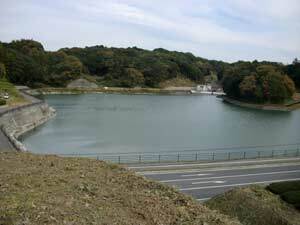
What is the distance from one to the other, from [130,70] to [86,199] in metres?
120

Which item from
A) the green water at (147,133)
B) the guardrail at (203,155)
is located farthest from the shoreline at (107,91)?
the guardrail at (203,155)

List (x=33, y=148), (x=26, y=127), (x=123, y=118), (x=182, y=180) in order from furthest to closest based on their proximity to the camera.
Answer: (x=123, y=118)
(x=26, y=127)
(x=33, y=148)
(x=182, y=180)

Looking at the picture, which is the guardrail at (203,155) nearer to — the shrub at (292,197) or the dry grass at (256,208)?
the shrub at (292,197)

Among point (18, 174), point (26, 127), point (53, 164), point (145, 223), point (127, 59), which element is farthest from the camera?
point (127, 59)

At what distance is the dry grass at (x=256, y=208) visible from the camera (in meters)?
12.4

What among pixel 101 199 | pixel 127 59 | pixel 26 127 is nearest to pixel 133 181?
pixel 101 199

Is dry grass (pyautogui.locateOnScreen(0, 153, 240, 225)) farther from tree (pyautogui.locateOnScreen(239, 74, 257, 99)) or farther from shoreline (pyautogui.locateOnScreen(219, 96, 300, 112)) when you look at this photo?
tree (pyautogui.locateOnScreen(239, 74, 257, 99))

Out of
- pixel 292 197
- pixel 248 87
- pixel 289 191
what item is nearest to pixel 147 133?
pixel 289 191

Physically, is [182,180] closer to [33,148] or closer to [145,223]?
[145,223]

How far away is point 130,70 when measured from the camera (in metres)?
126

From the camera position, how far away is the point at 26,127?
46.7m

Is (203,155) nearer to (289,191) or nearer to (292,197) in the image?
(289,191)

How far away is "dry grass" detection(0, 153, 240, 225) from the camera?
6180 mm

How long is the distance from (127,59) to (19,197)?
128078mm
